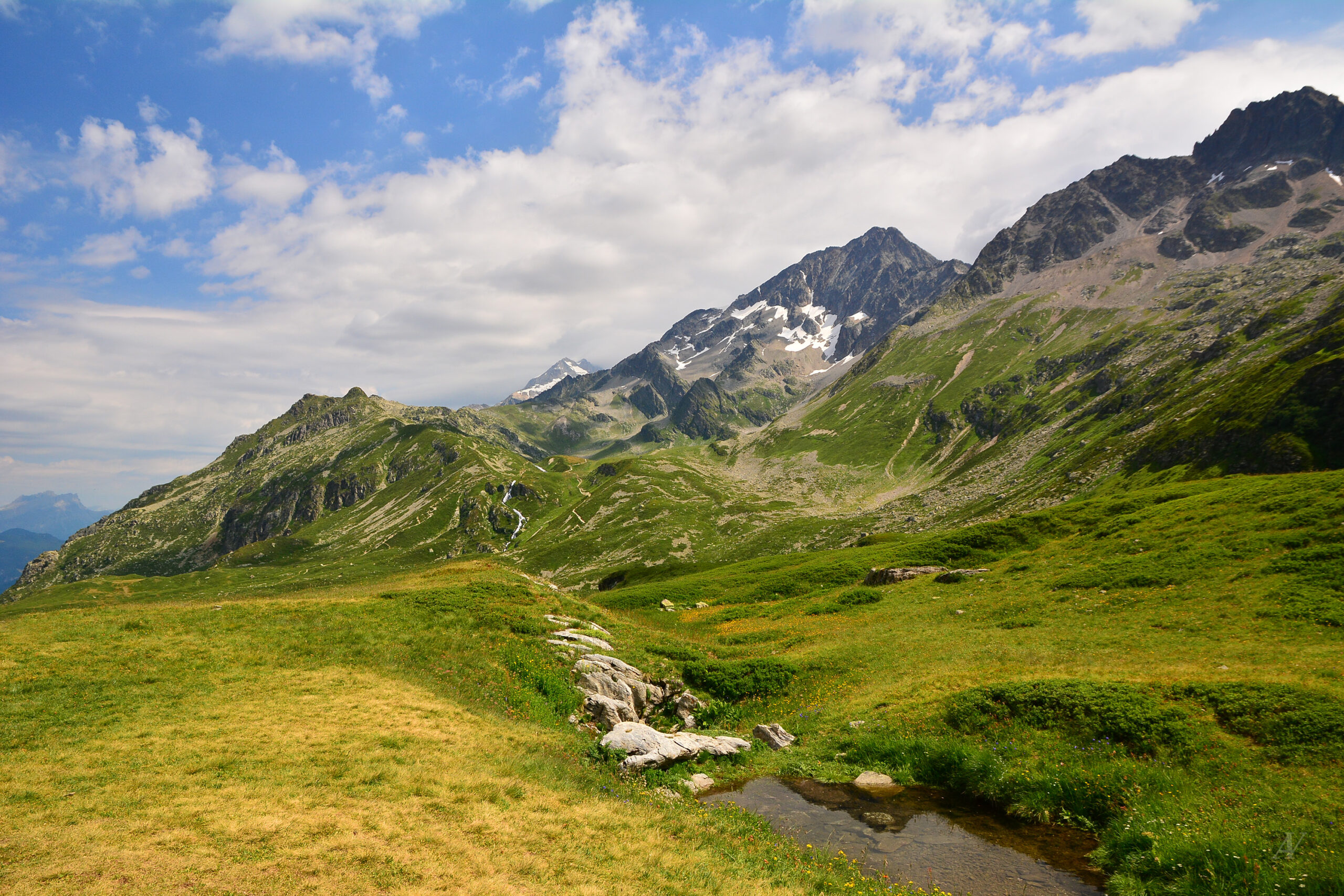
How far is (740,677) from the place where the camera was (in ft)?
109

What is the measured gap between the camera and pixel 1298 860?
13.1m

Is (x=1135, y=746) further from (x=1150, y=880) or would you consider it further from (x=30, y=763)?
(x=30, y=763)

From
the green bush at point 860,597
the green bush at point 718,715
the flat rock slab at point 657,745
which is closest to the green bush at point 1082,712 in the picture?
the flat rock slab at point 657,745

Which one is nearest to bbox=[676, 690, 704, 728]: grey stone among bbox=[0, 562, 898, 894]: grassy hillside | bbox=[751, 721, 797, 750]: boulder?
bbox=[751, 721, 797, 750]: boulder

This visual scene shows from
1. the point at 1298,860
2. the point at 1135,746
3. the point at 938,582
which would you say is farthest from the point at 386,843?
the point at 938,582

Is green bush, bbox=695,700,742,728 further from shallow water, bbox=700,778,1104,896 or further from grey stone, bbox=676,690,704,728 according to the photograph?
shallow water, bbox=700,778,1104,896

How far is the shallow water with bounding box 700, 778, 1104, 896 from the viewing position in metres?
15.4

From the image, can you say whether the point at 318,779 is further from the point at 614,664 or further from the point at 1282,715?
the point at 1282,715

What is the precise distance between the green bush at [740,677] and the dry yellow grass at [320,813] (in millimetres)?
12328

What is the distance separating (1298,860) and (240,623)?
4420 centimetres

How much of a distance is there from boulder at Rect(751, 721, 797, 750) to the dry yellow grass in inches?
338

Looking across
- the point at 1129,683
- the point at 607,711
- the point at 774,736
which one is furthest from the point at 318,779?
the point at 1129,683

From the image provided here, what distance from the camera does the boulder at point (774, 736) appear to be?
26.0 meters

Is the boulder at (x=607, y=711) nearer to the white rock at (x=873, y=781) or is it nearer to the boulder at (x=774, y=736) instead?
the boulder at (x=774, y=736)
